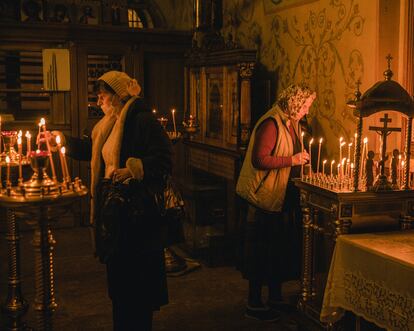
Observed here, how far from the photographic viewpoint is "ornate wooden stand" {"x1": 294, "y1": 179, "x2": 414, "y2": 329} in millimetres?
3092

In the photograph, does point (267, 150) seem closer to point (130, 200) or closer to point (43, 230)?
point (130, 200)

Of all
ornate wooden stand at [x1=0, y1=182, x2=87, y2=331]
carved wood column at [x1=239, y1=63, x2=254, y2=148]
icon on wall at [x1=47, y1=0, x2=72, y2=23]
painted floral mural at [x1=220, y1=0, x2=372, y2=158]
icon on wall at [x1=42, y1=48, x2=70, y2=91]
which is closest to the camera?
ornate wooden stand at [x1=0, y1=182, x2=87, y2=331]

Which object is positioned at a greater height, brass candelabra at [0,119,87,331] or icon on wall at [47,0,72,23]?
icon on wall at [47,0,72,23]

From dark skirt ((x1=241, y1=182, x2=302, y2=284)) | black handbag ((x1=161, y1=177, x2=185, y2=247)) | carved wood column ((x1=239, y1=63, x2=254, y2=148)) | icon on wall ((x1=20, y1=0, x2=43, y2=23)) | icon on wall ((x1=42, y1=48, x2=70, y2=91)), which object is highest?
icon on wall ((x1=20, y1=0, x2=43, y2=23))

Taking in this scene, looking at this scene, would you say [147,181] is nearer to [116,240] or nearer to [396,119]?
[116,240]

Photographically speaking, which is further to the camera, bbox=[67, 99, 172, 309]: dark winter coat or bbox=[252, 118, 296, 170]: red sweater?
bbox=[252, 118, 296, 170]: red sweater

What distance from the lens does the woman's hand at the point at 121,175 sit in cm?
293

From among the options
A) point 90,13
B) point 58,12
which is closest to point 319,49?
point 90,13

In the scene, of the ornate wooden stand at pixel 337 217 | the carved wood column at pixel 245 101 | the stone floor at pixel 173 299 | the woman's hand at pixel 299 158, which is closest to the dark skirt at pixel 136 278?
the stone floor at pixel 173 299

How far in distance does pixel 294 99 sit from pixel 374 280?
1.49m

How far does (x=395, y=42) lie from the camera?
3820 millimetres

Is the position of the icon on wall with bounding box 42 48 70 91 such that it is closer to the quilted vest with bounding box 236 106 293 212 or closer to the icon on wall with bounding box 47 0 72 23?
the icon on wall with bounding box 47 0 72 23

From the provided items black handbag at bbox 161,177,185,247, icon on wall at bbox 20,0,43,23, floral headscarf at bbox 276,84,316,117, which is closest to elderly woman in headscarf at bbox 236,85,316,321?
floral headscarf at bbox 276,84,316,117

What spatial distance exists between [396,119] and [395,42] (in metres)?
0.48
